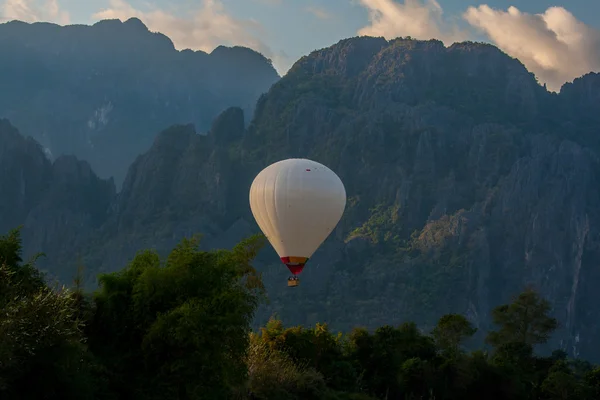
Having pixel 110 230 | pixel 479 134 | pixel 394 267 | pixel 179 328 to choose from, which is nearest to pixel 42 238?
pixel 110 230

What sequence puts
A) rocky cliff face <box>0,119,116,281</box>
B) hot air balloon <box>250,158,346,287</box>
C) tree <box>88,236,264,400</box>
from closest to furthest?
tree <box>88,236,264,400</box>, hot air balloon <box>250,158,346,287</box>, rocky cliff face <box>0,119,116,281</box>

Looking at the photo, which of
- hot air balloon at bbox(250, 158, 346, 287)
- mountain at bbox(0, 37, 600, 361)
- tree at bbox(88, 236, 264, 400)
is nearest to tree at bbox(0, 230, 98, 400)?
tree at bbox(88, 236, 264, 400)

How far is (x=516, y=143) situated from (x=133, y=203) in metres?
83.1

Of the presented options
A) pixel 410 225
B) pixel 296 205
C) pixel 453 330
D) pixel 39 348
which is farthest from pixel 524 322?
pixel 410 225

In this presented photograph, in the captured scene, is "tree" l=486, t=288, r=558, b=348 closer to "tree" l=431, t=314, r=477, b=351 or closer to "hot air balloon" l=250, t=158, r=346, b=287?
"tree" l=431, t=314, r=477, b=351

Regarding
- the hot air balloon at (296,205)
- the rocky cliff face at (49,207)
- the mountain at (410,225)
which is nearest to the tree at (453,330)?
the hot air balloon at (296,205)

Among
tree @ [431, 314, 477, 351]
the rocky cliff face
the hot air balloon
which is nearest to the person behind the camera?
the hot air balloon

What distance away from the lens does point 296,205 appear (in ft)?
158

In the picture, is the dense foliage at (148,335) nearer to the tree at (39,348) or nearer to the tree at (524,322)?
the tree at (39,348)

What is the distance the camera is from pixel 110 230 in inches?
7500

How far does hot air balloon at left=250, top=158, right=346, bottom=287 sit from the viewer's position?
48.2 meters

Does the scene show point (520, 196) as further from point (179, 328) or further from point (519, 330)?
point (179, 328)

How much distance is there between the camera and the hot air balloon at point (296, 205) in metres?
48.2

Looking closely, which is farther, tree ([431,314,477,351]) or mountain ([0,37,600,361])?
mountain ([0,37,600,361])
